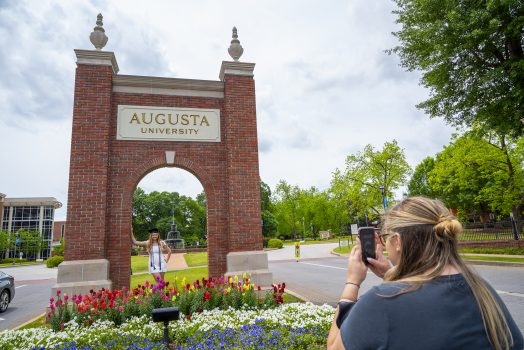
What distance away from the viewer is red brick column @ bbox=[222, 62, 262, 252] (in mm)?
9594

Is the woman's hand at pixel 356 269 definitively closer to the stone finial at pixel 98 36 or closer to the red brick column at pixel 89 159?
the red brick column at pixel 89 159

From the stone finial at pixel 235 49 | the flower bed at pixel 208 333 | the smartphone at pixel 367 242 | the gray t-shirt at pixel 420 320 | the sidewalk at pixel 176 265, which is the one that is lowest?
the sidewalk at pixel 176 265

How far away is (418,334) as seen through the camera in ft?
4.11

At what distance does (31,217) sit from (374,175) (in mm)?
67770

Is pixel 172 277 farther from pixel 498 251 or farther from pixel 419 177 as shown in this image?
pixel 419 177

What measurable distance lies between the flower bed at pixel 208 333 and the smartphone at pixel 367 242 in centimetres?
323

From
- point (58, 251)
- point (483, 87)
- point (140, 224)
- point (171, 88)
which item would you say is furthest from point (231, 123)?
point (140, 224)

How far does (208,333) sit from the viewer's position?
5.24 meters

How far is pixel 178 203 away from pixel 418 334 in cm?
7099

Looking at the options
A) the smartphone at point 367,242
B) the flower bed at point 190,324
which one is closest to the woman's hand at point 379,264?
the smartphone at point 367,242

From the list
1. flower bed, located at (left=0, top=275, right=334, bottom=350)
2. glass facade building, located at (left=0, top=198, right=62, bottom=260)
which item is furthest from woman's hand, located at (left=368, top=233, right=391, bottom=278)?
glass facade building, located at (left=0, top=198, right=62, bottom=260)

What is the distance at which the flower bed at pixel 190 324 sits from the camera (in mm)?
4941

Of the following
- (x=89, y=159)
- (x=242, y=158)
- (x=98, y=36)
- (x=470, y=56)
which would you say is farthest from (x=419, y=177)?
(x=89, y=159)

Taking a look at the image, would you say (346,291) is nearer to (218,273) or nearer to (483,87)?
(218,273)
